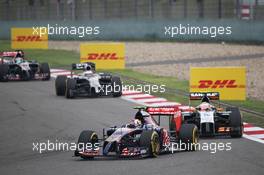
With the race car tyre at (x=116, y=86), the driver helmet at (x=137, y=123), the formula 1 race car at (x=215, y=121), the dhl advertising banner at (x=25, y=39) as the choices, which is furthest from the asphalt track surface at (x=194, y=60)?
the driver helmet at (x=137, y=123)

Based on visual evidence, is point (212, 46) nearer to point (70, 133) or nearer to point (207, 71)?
point (207, 71)

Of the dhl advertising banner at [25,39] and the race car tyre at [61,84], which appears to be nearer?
the race car tyre at [61,84]

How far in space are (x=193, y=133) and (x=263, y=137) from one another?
3.69m

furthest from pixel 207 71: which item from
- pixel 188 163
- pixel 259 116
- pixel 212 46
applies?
pixel 212 46

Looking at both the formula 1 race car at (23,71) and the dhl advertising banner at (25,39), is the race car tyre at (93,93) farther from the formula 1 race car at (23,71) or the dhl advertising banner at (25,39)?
the dhl advertising banner at (25,39)

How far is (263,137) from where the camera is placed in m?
23.6

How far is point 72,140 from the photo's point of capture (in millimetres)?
23078

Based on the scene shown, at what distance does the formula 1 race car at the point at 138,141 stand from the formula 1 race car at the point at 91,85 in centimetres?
1161

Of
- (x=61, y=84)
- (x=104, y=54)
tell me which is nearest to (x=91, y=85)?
(x=61, y=84)

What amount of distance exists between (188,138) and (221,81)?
29.0ft

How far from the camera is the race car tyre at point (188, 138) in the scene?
67.3 feet

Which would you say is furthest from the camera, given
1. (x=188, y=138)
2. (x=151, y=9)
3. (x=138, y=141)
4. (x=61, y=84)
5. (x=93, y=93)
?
(x=151, y=9)

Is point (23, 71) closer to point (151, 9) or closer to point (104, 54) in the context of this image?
point (104, 54)

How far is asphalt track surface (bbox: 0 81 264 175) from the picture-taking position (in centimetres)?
1802
